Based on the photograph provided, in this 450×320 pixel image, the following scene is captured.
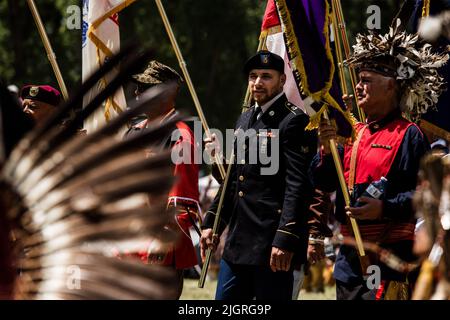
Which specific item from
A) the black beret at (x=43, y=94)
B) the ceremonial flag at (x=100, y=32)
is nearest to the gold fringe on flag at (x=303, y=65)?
the ceremonial flag at (x=100, y=32)

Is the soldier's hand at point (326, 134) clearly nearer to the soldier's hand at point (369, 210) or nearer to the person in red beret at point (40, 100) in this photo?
the soldier's hand at point (369, 210)

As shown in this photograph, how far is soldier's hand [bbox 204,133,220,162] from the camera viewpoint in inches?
243

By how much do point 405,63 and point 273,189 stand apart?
1.04 meters

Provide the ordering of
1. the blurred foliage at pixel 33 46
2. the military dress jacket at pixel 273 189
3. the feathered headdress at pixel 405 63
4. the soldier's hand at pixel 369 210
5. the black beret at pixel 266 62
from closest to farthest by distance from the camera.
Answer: the soldier's hand at pixel 369 210 < the feathered headdress at pixel 405 63 < the military dress jacket at pixel 273 189 < the black beret at pixel 266 62 < the blurred foliage at pixel 33 46

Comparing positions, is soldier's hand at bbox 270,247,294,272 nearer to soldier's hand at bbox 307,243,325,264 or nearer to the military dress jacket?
the military dress jacket

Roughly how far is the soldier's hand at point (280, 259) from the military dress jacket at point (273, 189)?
0.10ft

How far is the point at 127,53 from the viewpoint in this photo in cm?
262

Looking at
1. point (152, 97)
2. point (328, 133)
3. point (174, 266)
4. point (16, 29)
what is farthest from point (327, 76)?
point (16, 29)

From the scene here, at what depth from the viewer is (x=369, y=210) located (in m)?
5.05

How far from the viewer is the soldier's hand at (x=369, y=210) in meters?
5.04

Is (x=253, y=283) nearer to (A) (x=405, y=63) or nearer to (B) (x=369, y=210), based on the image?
(B) (x=369, y=210)

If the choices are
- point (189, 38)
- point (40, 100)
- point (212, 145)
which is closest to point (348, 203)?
point (212, 145)
